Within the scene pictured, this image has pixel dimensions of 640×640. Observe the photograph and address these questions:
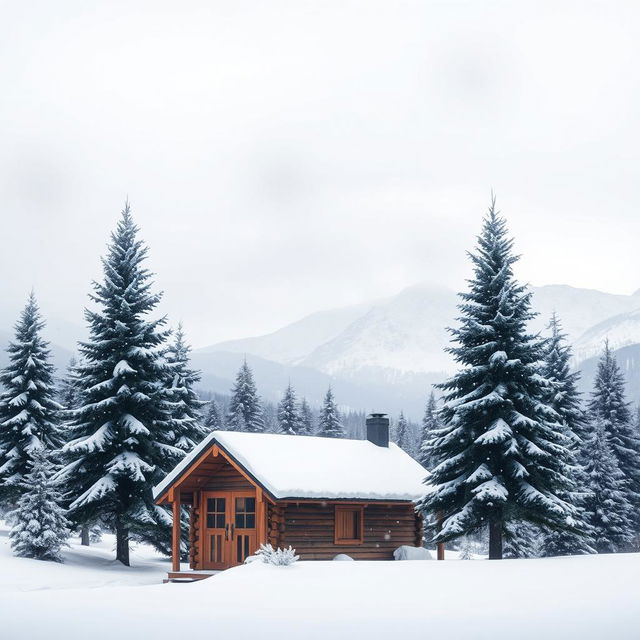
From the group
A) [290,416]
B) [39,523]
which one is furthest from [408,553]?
[290,416]

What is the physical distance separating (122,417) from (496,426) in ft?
48.9

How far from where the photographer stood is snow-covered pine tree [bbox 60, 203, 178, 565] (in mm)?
32000

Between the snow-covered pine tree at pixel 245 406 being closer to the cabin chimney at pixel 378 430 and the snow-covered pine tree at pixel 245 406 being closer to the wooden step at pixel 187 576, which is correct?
the cabin chimney at pixel 378 430

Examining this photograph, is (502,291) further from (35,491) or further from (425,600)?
(35,491)

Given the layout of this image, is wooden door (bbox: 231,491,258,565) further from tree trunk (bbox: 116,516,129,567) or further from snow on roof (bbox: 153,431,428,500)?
tree trunk (bbox: 116,516,129,567)

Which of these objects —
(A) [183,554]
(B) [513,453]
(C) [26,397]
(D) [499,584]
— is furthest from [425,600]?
(C) [26,397]

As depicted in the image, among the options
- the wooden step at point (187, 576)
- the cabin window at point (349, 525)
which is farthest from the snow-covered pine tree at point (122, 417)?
the cabin window at point (349, 525)

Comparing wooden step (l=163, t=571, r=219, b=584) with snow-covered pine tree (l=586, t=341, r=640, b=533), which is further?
snow-covered pine tree (l=586, t=341, r=640, b=533)

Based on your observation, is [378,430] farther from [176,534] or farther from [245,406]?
[245,406]

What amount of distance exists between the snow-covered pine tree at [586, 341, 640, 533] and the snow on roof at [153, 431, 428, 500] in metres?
18.7

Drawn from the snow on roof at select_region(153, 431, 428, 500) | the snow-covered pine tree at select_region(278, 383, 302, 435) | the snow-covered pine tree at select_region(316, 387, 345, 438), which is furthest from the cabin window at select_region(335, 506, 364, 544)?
the snow-covered pine tree at select_region(316, 387, 345, 438)

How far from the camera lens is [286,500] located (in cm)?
2673

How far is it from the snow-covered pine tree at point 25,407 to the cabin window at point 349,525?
14601 mm

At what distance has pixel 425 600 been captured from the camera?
16391mm
